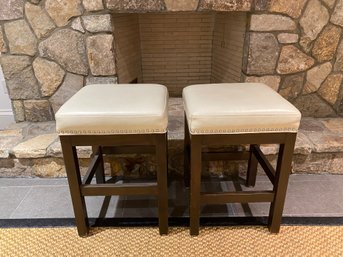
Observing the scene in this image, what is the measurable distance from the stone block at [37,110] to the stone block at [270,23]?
1.37 metres

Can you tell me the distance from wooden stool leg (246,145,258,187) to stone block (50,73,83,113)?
43.9 inches

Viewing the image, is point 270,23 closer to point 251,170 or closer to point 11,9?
point 251,170

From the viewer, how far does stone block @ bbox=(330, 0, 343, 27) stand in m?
1.62

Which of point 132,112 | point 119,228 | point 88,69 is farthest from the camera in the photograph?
point 88,69

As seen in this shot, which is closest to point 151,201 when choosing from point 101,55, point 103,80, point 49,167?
point 49,167

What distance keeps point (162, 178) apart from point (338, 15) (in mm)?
1408

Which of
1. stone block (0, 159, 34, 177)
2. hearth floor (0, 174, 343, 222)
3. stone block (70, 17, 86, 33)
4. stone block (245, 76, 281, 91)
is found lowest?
hearth floor (0, 174, 343, 222)

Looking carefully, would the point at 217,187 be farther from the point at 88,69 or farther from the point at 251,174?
the point at 88,69

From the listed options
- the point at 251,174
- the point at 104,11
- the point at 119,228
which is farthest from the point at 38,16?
the point at 251,174

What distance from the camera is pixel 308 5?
5.23ft

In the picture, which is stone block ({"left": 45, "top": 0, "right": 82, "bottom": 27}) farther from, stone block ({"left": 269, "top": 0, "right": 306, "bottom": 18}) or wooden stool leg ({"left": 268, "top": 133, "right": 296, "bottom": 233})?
wooden stool leg ({"left": 268, "top": 133, "right": 296, "bottom": 233})

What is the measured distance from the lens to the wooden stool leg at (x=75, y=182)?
1088mm

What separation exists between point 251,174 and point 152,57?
4.41ft

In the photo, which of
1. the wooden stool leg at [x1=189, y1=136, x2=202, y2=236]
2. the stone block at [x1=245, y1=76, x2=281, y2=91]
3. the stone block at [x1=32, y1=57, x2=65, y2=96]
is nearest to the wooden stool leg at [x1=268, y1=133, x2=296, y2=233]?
the wooden stool leg at [x1=189, y1=136, x2=202, y2=236]
